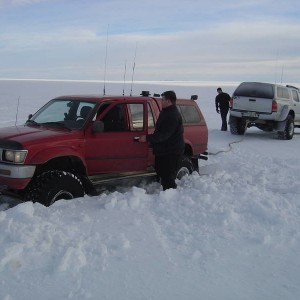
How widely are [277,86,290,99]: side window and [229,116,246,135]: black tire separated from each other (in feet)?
4.96

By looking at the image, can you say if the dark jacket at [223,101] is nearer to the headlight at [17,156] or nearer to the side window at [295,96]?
the side window at [295,96]

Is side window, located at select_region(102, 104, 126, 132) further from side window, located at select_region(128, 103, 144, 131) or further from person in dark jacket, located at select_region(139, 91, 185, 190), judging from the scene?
person in dark jacket, located at select_region(139, 91, 185, 190)

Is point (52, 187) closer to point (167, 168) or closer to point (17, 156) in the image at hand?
point (17, 156)

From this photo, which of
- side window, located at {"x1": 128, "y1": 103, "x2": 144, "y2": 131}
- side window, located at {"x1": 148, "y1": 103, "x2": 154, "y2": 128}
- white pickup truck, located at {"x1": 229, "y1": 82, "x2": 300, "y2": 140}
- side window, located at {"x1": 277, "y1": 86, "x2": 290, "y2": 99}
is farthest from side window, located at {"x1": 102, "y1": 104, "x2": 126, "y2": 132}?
side window, located at {"x1": 277, "y1": 86, "x2": 290, "y2": 99}

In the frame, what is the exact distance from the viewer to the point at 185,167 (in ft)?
24.8

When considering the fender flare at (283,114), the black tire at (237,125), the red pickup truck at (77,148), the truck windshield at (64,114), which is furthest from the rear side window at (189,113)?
the black tire at (237,125)

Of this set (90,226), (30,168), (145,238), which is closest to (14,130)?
(30,168)

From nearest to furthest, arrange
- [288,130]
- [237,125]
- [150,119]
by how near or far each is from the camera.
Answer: [150,119], [288,130], [237,125]

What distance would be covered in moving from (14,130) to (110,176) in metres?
1.51

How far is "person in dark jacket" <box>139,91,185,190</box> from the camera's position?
6.31 meters

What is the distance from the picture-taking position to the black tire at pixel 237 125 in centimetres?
1530

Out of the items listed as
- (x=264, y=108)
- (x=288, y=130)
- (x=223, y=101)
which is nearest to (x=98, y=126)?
(x=264, y=108)

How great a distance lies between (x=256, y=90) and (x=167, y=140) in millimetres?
9047

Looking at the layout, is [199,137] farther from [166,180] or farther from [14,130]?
[14,130]
